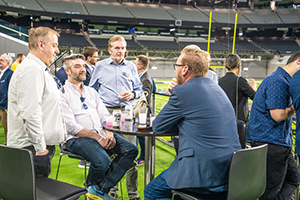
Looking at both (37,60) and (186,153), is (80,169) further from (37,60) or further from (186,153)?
(186,153)

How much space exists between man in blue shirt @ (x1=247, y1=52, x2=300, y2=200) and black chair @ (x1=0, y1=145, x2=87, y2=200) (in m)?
1.61

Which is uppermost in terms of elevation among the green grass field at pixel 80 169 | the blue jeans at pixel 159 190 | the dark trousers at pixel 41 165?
the dark trousers at pixel 41 165

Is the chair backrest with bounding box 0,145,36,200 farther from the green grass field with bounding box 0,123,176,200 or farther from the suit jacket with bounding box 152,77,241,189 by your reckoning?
the green grass field with bounding box 0,123,176,200

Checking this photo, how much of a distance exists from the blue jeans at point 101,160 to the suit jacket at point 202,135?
0.77m

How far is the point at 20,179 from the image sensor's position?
1.45 meters

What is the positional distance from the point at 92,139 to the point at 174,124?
3.20 ft

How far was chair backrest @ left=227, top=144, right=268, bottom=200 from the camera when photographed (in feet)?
4.81

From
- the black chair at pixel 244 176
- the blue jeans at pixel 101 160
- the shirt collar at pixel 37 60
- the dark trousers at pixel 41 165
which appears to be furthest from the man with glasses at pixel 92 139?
the black chair at pixel 244 176

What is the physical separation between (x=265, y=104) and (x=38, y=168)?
1926mm

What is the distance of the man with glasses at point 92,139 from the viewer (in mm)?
2158

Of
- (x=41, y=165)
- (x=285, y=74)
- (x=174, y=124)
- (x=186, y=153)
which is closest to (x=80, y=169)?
(x=41, y=165)

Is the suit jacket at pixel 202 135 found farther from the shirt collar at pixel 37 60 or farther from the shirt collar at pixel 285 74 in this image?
the shirt collar at pixel 37 60

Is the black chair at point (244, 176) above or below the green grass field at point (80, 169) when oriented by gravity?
above

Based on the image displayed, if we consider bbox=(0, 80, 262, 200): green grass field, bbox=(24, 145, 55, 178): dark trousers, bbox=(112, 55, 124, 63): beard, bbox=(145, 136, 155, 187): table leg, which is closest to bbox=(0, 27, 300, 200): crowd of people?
bbox=(24, 145, 55, 178): dark trousers
